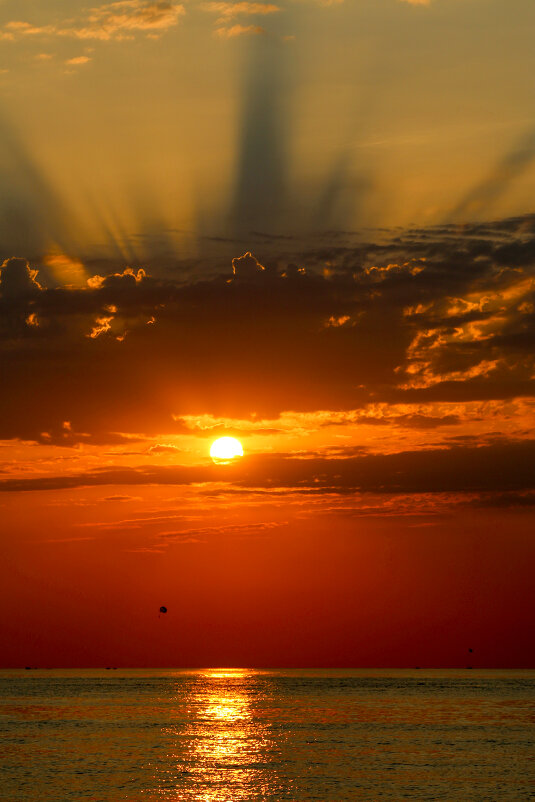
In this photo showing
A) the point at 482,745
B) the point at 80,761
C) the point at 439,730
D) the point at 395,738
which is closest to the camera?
the point at 80,761

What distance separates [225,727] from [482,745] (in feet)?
121

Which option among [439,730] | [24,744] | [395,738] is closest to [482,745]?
[395,738]

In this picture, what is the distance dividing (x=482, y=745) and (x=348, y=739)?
50.4 ft

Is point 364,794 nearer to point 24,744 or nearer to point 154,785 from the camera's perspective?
point 154,785

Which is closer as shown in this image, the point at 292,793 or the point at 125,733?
the point at 292,793

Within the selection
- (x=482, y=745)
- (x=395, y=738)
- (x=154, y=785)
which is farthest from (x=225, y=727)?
(x=154, y=785)

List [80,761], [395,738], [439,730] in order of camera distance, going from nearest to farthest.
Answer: [80,761], [395,738], [439,730]

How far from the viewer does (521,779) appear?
76000 millimetres

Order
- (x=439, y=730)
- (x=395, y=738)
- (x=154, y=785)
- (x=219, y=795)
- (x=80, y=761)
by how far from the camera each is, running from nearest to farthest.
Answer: (x=219, y=795) → (x=154, y=785) → (x=80, y=761) → (x=395, y=738) → (x=439, y=730)

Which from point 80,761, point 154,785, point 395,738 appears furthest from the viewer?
point 395,738

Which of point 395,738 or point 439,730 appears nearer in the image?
point 395,738

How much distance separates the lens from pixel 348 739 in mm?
106688

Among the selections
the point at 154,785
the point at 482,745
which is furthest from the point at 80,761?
the point at 482,745

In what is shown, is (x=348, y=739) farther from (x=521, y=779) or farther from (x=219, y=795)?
(x=219, y=795)
